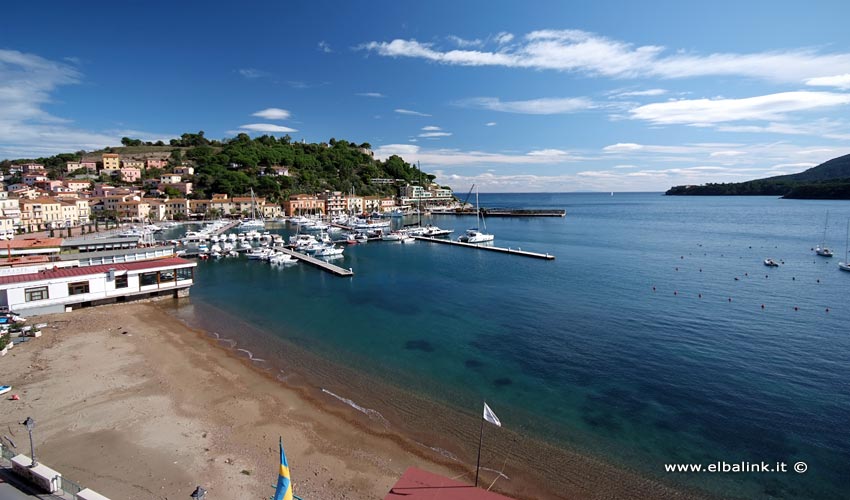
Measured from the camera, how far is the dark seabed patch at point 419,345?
783 inches

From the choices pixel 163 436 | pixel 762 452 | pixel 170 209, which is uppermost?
pixel 170 209

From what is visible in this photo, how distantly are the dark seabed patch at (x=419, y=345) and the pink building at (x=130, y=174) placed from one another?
121m

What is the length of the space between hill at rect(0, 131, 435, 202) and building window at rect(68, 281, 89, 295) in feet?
282

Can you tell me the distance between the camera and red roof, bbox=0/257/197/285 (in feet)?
77.1

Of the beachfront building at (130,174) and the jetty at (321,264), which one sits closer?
the jetty at (321,264)

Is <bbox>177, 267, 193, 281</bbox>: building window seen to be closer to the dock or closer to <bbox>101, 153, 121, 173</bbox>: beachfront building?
the dock

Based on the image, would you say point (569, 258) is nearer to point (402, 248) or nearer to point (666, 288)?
point (666, 288)

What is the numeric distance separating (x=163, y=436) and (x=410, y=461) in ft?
23.0

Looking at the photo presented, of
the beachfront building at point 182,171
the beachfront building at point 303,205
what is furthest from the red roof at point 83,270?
the beachfront building at point 182,171

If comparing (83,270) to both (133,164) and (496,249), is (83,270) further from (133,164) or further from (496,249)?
(133,164)

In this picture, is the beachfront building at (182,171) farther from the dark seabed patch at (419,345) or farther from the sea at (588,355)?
the dark seabed patch at (419,345)

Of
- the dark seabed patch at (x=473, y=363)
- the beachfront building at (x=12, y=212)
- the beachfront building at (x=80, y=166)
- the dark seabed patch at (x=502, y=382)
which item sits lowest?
the dark seabed patch at (x=502, y=382)

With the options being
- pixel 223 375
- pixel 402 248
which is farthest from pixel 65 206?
pixel 223 375

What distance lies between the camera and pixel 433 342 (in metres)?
20.9
